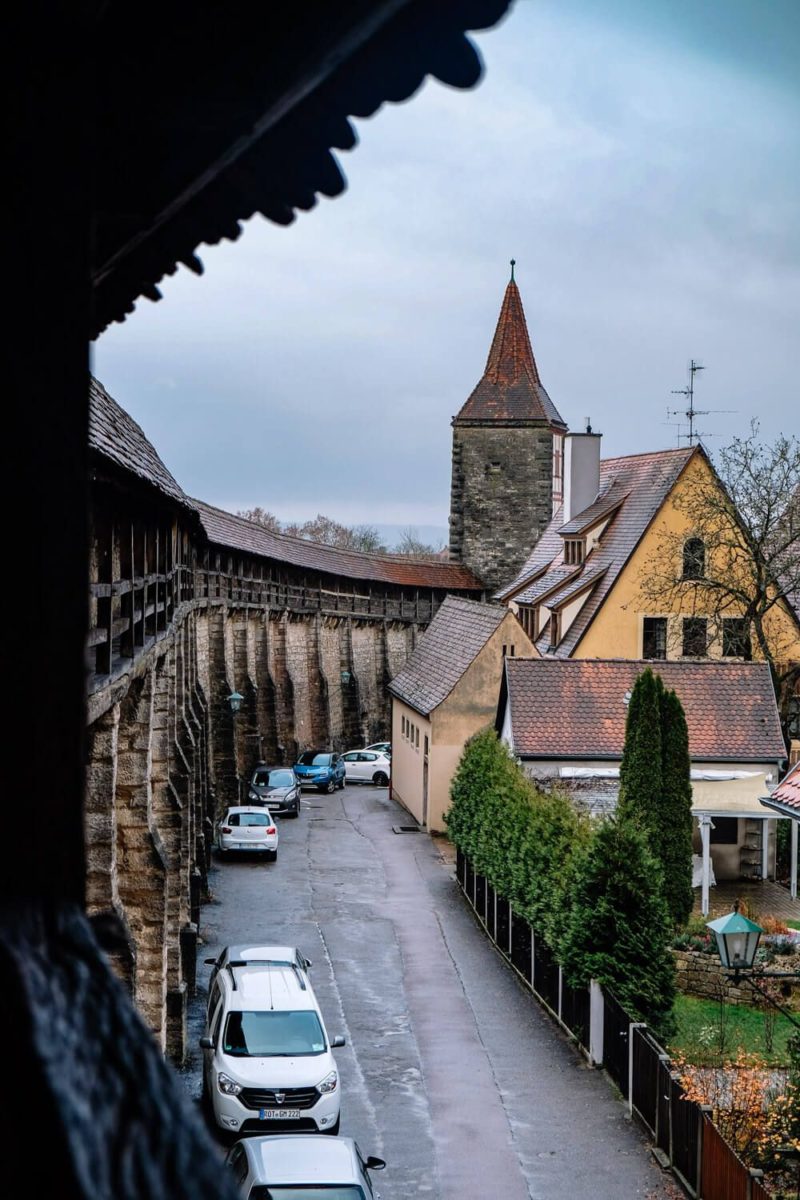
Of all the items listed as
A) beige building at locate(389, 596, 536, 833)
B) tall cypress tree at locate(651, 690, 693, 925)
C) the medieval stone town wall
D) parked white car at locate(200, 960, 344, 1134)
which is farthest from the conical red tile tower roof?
parked white car at locate(200, 960, 344, 1134)

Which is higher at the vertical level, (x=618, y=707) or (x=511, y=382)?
(x=511, y=382)

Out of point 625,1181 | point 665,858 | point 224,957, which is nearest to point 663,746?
point 665,858

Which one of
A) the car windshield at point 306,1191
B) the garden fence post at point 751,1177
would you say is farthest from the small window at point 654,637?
the car windshield at point 306,1191

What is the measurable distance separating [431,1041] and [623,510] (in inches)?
948

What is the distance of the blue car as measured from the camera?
49.9 meters

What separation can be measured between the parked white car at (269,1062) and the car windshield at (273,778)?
77.7 ft

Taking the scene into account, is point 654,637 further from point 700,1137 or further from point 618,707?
point 700,1137

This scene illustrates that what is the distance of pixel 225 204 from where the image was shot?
3242 millimetres

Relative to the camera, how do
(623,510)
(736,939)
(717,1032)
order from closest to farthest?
1. (736,939)
2. (717,1032)
3. (623,510)

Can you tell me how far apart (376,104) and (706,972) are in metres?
23.0

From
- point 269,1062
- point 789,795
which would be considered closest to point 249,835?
point 789,795

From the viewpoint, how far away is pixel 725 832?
33094 millimetres

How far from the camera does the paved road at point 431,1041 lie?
15.8 meters

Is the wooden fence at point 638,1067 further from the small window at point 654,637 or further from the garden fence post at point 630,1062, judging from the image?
the small window at point 654,637
